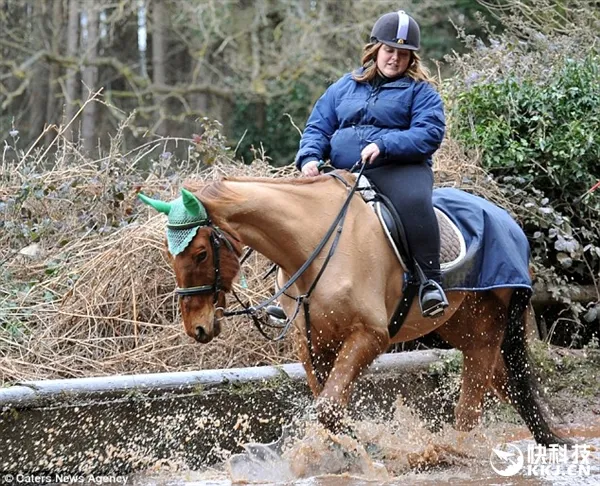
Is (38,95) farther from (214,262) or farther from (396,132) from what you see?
(214,262)

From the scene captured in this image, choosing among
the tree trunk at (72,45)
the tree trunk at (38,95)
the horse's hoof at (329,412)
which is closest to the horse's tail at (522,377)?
the horse's hoof at (329,412)

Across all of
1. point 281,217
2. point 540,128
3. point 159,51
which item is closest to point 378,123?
point 281,217

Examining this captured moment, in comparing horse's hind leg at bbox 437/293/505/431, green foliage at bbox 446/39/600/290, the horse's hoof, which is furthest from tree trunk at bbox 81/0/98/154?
the horse's hoof

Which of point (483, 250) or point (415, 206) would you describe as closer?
point (415, 206)

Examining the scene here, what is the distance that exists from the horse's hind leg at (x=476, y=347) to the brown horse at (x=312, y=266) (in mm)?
648

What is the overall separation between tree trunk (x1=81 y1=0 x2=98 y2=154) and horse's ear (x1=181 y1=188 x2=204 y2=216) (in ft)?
54.0

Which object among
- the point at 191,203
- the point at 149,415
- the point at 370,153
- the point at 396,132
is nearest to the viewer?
the point at 191,203

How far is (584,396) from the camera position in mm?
8391

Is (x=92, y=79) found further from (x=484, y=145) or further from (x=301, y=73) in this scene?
(x=484, y=145)

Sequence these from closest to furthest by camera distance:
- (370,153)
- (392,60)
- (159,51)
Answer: (370,153) < (392,60) < (159,51)

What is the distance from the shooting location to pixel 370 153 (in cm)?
590

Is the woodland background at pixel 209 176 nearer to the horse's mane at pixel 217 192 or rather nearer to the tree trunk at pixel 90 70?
the horse's mane at pixel 217 192

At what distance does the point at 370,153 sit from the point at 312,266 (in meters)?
0.75

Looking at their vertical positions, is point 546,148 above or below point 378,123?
below
